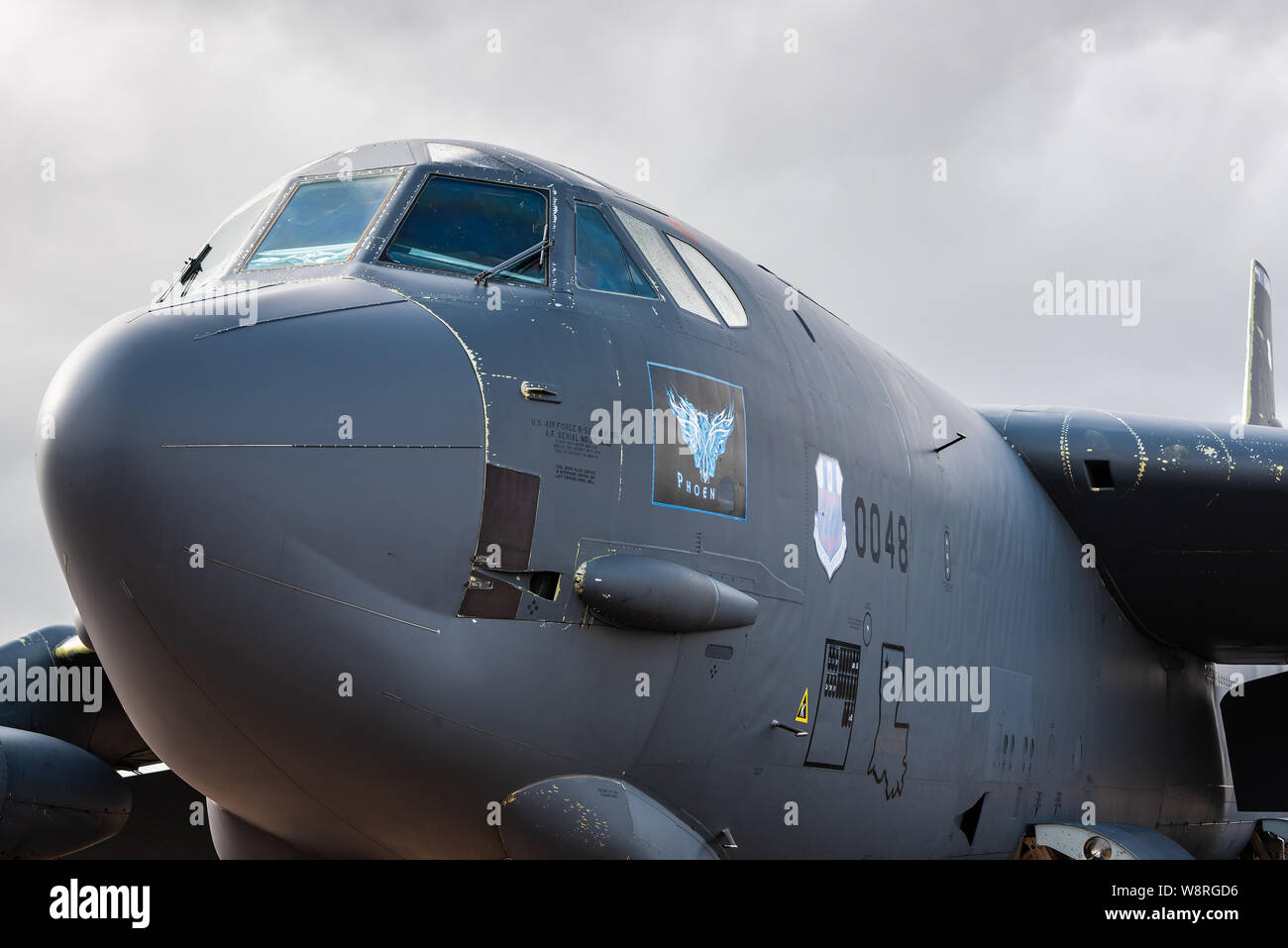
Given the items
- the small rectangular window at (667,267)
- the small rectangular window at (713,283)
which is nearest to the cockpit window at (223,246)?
the small rectangular window at (667,267)

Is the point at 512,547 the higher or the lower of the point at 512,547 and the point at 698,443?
the lower

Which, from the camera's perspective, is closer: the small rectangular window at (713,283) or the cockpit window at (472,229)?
the cockpit window at (472,229)

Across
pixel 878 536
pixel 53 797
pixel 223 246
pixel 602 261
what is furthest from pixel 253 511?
pixel 53 797

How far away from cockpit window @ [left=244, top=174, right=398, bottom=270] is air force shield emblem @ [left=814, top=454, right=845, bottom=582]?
2.40m

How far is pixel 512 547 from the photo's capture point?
→ 484cm

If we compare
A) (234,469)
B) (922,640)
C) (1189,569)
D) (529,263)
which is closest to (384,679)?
(234,469)

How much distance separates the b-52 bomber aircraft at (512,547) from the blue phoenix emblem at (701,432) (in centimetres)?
2

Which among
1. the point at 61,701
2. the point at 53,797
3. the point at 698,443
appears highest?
the point at 698,443

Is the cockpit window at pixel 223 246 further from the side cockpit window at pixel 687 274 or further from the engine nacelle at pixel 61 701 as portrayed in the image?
the engine nacelle at pixel 61 701

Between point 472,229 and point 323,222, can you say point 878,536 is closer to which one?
point 472,229

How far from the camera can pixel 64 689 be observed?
9.02 metres

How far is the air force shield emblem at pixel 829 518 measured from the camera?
625cm

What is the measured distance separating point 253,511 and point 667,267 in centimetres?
253

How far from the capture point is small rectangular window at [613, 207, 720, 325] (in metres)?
6.08
